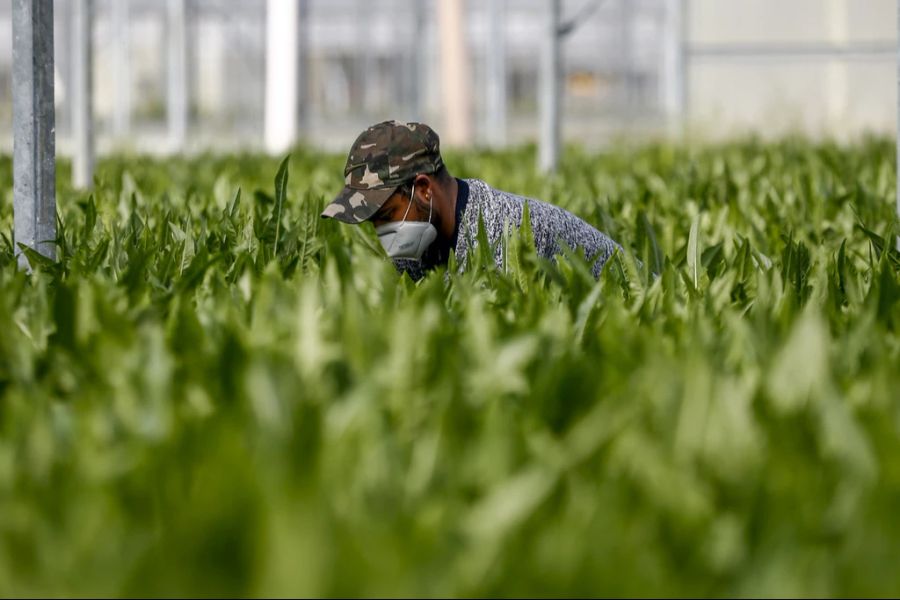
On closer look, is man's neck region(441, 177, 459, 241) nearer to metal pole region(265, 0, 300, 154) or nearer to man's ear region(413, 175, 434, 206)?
man's ear region(413, 175, 434, 206)

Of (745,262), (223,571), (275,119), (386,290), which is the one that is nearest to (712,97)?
(275,119)

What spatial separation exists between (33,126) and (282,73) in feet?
22.3

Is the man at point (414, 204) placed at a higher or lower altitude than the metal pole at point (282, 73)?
lower

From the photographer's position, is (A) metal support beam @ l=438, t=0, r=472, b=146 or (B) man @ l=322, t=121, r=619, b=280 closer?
(B) man @ l=322, t=121, r=619, b=280

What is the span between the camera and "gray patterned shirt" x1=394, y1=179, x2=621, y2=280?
3736mm

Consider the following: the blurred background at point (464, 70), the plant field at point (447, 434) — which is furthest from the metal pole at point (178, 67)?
the plant field at point (447, 434)

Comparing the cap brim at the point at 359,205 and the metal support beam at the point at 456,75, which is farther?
the metal support beam at the point at 456,75

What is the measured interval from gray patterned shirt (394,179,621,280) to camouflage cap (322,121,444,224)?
0.14 meters

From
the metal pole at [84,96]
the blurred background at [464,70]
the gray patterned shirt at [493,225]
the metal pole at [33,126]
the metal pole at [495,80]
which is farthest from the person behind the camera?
the metal pole at [495,80]

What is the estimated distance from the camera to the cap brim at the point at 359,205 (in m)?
3.63

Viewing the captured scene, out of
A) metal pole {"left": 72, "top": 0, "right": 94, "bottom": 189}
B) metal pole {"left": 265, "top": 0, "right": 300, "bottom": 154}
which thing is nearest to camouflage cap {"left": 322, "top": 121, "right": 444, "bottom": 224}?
metal pole {"left": 72, "top": 0, "right": 94, "bottom": 189}

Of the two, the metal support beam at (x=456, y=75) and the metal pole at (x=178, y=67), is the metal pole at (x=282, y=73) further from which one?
the metal pole at (x=178, y=67)

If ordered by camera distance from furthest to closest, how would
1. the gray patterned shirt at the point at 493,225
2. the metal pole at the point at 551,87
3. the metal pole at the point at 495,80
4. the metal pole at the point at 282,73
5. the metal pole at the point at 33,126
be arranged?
1. the metal pole at the point at 495,80
2. the metal pole at the point at 282,73
3. the metal pole at the point at 551,87
4. the gray patterned shirt at the point at 493,225
5. the metal pole at the point at 33,126

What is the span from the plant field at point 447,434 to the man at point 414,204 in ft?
1.80
